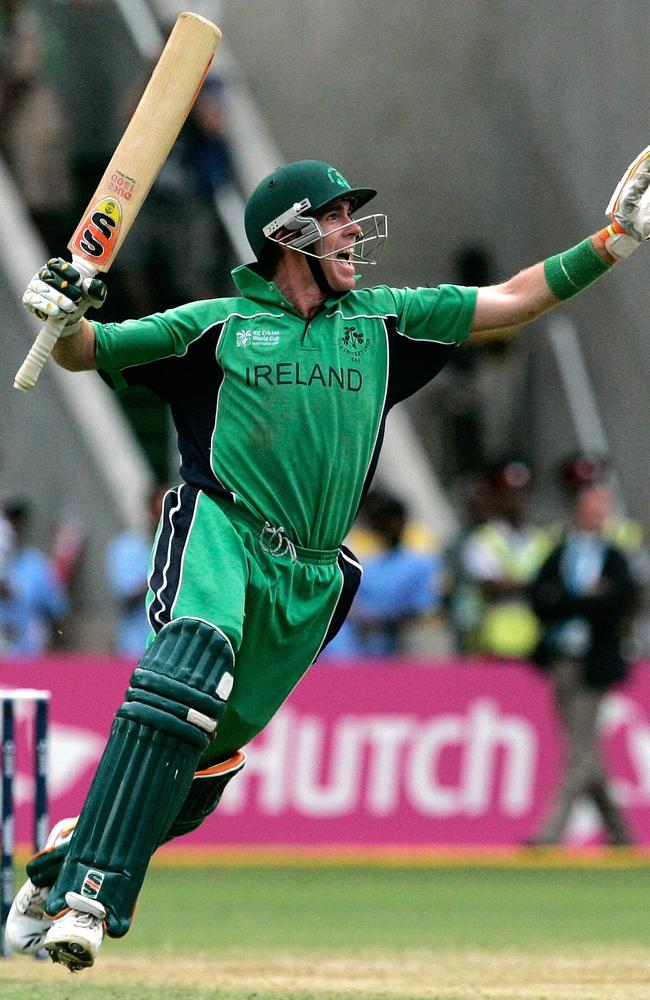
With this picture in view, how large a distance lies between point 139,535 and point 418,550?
5.41 ft

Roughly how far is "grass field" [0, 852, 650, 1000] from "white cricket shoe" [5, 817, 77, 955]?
176mm

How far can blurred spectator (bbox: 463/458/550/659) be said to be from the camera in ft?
39.0

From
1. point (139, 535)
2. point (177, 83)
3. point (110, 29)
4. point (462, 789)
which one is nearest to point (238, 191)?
point (110, 29)

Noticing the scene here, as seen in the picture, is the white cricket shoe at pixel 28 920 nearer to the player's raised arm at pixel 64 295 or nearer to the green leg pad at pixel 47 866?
the green leg pad at pixel 47 866

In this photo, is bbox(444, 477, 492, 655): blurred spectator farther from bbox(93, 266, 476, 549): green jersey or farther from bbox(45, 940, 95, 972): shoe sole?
bbox(45, 940, 95, 972): shoe sole

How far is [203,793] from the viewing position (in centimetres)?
591

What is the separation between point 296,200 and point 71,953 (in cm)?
217

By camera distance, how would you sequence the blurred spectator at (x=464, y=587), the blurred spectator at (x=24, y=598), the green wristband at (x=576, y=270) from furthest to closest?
the blurred spectator at (x=464, y=587) < the blurred spectator at (x=24, y=598) < the green wristband at (x=576, y=270)

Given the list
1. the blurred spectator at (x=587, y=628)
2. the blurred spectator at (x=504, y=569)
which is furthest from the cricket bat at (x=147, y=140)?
the blurred spectator at (x=504, y=569)

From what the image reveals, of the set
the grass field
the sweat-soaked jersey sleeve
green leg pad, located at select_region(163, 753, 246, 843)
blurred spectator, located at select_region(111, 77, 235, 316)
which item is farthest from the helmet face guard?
blurred spectator, located at select_region(111, 77, 235, 316)

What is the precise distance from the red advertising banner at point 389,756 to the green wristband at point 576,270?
Answer: 574 centimetres

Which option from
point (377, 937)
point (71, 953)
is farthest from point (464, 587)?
point (71, 953)

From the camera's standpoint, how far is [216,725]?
217 inches

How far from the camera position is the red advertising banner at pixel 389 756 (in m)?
11.4
